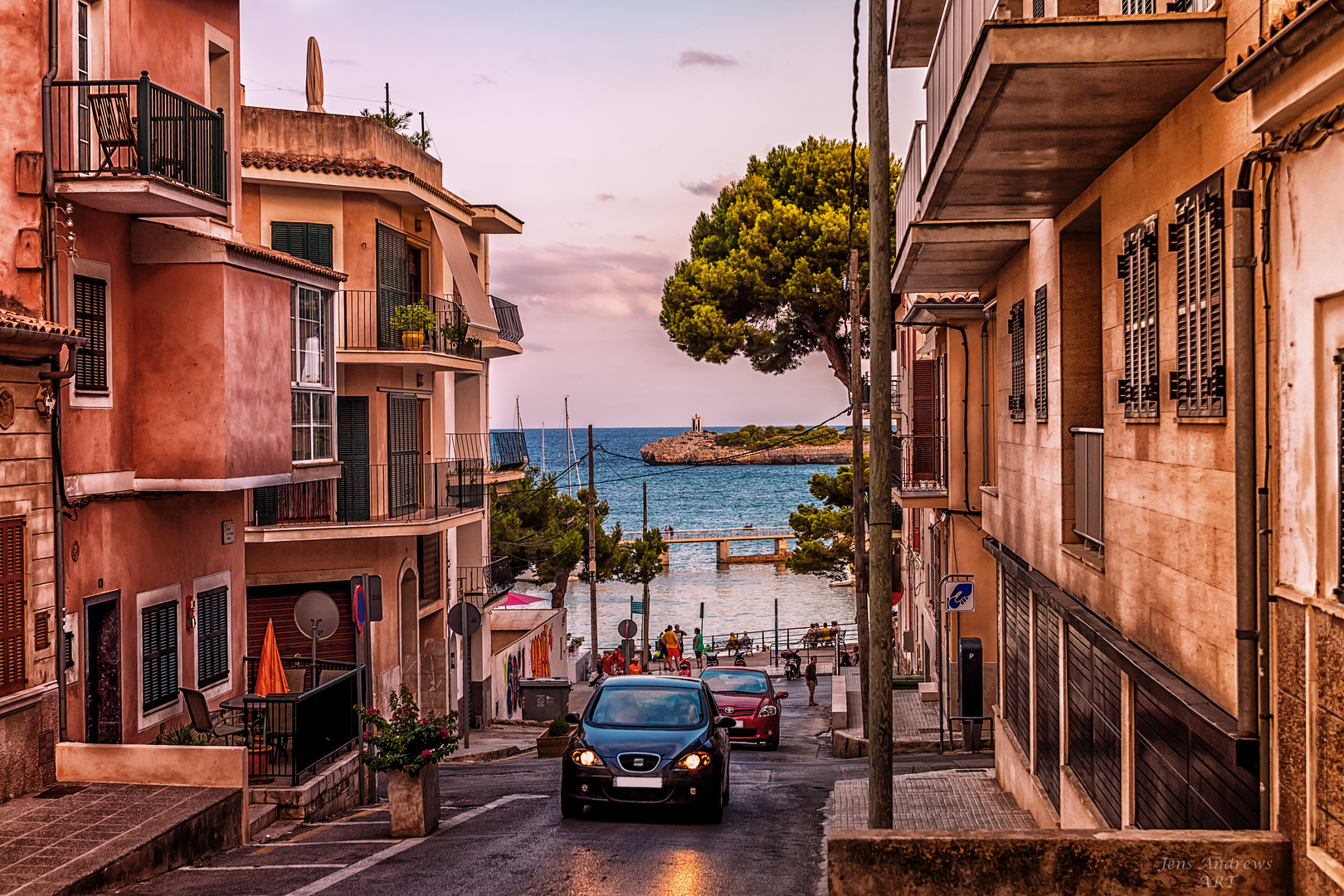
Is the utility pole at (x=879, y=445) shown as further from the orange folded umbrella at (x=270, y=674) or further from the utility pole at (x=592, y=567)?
the utility pole at (x=592, y=567)

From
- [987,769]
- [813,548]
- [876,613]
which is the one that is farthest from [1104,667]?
[813,548]

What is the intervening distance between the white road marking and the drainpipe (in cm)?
654

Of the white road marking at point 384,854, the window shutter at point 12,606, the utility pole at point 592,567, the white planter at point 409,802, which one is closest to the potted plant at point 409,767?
the white planter at point 409,802

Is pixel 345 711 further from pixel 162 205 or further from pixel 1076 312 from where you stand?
pixel 1076 312

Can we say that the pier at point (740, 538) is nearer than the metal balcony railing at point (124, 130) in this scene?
No

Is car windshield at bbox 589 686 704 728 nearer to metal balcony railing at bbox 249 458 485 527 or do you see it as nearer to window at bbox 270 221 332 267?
metal balcony railing at bbox 249 458 485 527

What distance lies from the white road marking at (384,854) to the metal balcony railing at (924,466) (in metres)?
11.1

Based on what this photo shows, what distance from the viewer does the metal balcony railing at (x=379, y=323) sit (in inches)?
934

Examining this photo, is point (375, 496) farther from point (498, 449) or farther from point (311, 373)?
point (498, 449)

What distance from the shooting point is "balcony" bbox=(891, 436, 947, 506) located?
22.8 meters

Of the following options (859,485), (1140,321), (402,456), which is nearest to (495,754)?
(402,456)

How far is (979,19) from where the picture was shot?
9180 millimetres

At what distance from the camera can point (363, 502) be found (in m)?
23.7

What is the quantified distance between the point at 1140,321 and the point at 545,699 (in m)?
22.1
